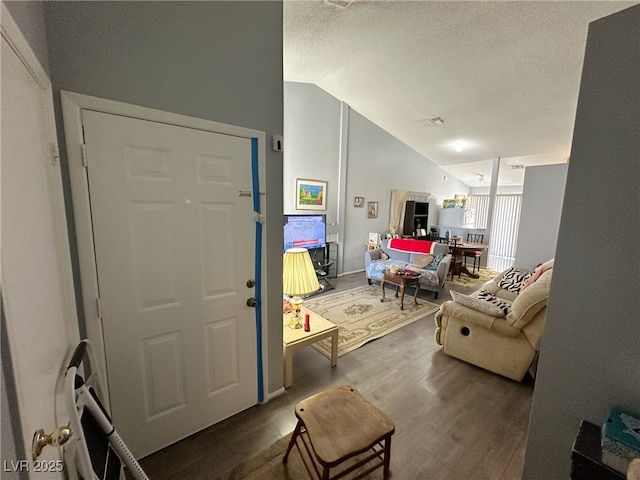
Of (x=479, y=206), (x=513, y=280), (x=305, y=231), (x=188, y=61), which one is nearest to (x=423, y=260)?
(x=513, y=280)

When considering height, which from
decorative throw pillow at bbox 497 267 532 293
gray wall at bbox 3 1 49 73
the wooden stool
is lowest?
the wooden stool

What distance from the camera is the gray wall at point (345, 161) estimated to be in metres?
4.81

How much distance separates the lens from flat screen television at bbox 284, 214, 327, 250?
462 centimetres

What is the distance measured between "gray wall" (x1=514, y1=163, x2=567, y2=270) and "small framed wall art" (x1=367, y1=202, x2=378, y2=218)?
2888 mm

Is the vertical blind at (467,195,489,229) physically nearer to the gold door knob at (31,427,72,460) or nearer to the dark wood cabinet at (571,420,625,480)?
the dark wood cabinet at (571,420,625,480)

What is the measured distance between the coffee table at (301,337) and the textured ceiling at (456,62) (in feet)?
9.46

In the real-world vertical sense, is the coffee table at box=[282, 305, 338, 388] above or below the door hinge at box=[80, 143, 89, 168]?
below

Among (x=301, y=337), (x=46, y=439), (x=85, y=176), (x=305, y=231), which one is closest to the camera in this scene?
(x=46, y=439)

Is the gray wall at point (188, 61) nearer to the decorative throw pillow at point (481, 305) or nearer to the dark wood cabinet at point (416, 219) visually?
the decorative throw pillow at point (481, 305)

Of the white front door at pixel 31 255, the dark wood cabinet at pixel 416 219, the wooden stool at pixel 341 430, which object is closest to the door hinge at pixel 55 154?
the white front door at pixel 31 255

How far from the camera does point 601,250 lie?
1.01 meters

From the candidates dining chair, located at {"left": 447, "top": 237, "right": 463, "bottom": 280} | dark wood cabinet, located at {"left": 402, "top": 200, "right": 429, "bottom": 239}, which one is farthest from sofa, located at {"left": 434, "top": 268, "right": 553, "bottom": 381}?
dark wood cabinet, located at {"left": 402, "top": 200, "right": 429, "bottom": 239}

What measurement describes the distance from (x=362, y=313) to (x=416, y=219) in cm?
461

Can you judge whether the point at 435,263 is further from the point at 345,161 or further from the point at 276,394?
the point at 276,394
